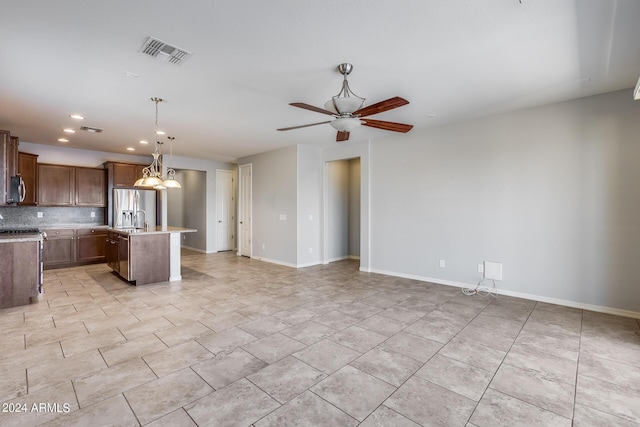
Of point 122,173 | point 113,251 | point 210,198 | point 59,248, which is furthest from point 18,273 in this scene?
point 210,198

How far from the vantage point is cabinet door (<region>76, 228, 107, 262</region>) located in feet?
21.7

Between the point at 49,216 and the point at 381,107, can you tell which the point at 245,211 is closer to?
the point at 49,216

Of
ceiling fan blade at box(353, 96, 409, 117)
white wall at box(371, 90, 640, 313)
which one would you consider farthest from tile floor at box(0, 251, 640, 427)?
ceiling fan blade at box(353, 96, 409, 117)

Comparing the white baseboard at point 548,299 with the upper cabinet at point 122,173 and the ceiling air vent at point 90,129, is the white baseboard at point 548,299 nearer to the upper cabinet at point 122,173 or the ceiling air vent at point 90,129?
the ceiling air vent at point 90,129

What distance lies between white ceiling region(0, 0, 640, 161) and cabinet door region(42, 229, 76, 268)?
2.62 meters

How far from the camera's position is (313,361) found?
8.34 feet

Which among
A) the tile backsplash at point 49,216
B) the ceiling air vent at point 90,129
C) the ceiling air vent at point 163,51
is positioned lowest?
the tile backsplash at point 49,216

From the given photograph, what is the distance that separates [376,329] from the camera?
322cm

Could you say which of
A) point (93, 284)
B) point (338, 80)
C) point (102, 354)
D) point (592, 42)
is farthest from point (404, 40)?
point (93, 284)

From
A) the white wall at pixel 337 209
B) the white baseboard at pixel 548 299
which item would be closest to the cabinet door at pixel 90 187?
the white wall at pixel 337 209

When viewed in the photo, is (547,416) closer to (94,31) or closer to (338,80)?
(338,80)

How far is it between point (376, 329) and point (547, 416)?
157cm

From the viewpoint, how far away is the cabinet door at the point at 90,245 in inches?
260

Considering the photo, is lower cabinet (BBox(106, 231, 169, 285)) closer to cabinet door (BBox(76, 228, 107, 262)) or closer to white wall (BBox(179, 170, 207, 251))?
cabinet door (BBox(76, 228, 107, 262))
